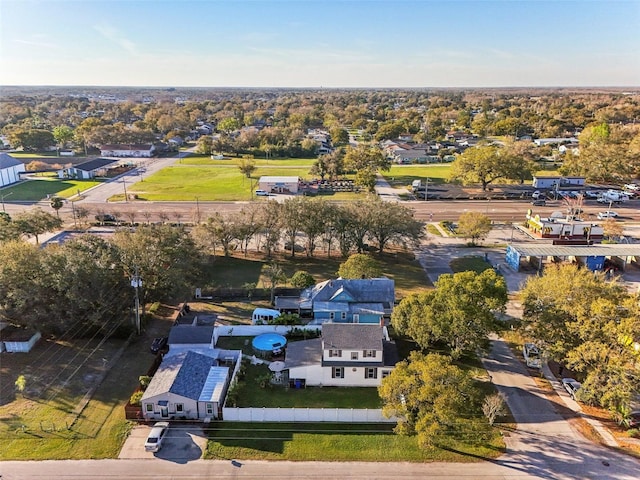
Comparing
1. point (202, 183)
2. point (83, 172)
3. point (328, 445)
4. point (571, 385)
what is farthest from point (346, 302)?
point (83, 172)

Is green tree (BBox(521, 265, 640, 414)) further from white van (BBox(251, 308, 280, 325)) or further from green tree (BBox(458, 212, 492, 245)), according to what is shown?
green tree (BBox(458, 212, 492, 245))

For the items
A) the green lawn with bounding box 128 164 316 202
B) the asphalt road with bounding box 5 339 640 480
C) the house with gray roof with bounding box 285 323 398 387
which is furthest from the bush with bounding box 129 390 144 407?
the green lawn with bounding box 128 164 316 202

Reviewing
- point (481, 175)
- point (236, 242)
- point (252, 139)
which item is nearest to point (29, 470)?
point (236, 242)

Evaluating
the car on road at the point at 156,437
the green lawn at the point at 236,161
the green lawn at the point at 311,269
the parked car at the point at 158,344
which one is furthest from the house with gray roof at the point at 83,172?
the car on road at the point at 156,437

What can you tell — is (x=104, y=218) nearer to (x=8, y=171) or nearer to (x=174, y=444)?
(x=8, y=171)

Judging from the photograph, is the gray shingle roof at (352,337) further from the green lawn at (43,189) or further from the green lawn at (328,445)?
the green lawn at (43,189)

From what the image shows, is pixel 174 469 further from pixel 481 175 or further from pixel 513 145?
pixel 513 145
